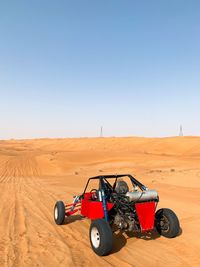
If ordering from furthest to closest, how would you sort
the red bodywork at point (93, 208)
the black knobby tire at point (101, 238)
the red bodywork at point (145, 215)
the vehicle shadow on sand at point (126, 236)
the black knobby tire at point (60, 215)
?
1. the black knobby tire at point (60, 215)
2. the red bodywork at point (93, 208)
3. the vehicle shadow on sand at point (126, 236)
4. the red bodywork at point (145, 215)
5. the black knobby tire at point (101, 238)

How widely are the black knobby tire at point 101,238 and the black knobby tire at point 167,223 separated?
1.76m

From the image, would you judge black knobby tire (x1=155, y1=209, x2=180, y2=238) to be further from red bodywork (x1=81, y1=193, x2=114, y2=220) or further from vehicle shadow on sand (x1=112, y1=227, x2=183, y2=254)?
red bodywork (x1=81, y1=193, x2=114, y2=220)

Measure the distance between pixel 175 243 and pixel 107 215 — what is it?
1.77 metres

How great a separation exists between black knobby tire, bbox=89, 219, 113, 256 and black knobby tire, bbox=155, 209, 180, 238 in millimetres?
1756

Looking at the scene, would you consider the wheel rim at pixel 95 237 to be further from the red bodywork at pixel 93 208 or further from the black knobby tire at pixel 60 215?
the black knobby tire at pixel 60 215

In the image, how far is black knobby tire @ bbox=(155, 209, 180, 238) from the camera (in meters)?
7.18

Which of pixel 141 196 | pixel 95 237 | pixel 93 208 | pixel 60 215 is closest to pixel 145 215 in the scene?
pixel 141 196

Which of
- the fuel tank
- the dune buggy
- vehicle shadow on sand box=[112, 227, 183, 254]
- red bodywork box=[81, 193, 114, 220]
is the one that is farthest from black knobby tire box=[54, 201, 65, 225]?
the fuel tank

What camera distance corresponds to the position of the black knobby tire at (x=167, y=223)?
7184mm

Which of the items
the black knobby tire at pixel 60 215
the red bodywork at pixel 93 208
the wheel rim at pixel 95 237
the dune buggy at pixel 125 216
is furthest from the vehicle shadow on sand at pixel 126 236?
the black knobby tire at pixel 60 215

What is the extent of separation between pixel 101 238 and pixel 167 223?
6.72 feet

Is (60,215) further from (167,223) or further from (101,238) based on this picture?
(167,223)

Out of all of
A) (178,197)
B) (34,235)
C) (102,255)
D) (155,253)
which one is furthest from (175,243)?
(178,197)

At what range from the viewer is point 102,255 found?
20.4ft
